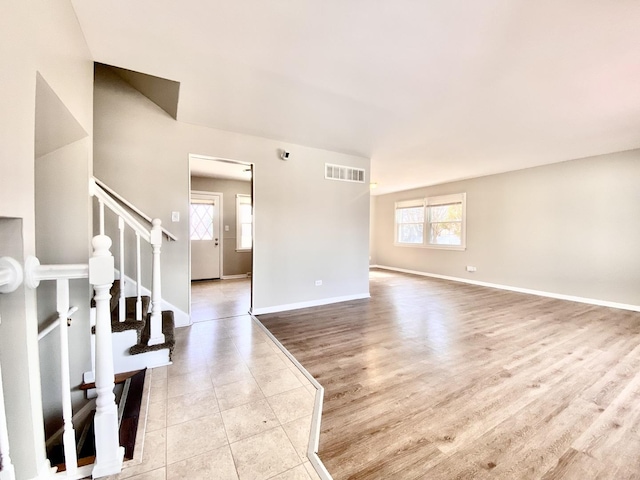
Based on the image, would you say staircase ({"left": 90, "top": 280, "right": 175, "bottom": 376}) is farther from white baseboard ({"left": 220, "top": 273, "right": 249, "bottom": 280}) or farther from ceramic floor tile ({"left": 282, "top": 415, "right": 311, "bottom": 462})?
white baseboard ({"left": 220, "top": 273, "right": 249, "bottom": 280})

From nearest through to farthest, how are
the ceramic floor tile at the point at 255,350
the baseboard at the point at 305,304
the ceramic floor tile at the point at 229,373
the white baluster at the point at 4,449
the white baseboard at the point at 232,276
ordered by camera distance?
the white baluster at the point at 4,449
the ceramic floor tile at the point at 229,373
the ceramic floor tile at the point at 255,350
the baseboard at the point at 305,304
the white baseboard at the point at 232,276

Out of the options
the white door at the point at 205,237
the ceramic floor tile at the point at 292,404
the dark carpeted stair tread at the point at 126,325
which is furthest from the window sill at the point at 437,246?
the dark carpeted stair tread at the point at 126,325

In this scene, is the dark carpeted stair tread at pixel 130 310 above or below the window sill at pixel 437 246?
below

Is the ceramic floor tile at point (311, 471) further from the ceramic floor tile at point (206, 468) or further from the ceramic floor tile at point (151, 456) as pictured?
the ceramic floor tile at point (151, 456)

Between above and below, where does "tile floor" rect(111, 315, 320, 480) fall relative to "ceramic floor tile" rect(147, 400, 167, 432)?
below

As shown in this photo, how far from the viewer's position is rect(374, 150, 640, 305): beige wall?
4207 millimetres

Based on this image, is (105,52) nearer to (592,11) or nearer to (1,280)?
(1,280)

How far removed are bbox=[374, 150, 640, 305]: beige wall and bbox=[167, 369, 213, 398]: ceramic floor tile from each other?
599 cm

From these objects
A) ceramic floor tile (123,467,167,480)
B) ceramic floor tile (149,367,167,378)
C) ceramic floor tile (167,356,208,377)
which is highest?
ceramic floor tile (149,367,167,378)

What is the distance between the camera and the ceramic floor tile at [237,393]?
6.03ft

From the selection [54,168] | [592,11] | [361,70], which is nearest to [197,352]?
[54,168]

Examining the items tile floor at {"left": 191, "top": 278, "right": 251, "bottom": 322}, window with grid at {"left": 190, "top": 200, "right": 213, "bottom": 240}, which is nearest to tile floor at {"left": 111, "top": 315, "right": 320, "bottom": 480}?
tile floor at {"left": 191, "top": 278, "right": 251, "bottom": 322}

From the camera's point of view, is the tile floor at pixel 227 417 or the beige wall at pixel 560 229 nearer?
the tile floor at pixel 227 417

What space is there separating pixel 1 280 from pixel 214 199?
18.9ft
